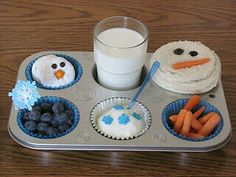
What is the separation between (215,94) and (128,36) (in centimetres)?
23

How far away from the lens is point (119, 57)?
94 centimetres

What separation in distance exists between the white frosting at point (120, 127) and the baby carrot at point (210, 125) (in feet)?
0.40

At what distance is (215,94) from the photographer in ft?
3.31

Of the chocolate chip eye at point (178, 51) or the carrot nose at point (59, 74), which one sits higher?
the chocolate chip eye at point (178, 51)

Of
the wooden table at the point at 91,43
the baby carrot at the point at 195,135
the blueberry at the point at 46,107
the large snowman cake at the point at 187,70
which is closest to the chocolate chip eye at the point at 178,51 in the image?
the large snowman cake at the point at 187,70

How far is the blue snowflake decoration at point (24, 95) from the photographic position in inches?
35.7

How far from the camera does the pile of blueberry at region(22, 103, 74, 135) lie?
91 centimetres

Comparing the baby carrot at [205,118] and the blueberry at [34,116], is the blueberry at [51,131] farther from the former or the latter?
the baby carrot at [205,118]

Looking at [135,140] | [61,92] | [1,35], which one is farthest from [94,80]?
[1,35]

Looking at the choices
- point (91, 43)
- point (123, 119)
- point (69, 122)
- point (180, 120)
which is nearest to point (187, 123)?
point (180, 120)

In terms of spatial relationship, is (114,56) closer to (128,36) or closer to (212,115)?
(128,36)

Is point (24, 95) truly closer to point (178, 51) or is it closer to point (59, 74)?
point (59, 74)

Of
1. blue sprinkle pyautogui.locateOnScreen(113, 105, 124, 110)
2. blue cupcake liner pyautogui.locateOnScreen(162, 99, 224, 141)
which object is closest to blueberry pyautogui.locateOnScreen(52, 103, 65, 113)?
blue sprinkle pyautogui.locateOnScreen(113, 105, 124, 110)

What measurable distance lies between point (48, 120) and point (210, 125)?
327 mm
